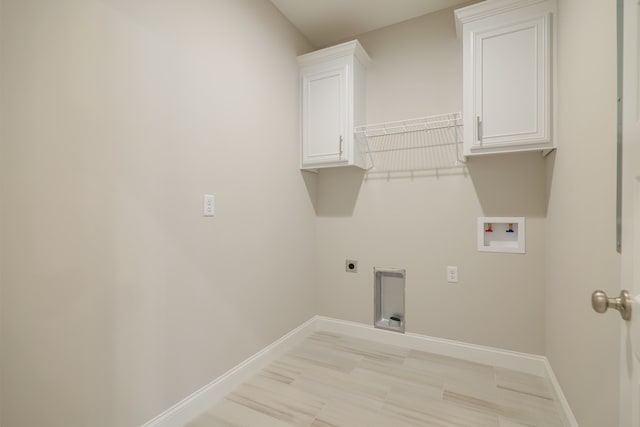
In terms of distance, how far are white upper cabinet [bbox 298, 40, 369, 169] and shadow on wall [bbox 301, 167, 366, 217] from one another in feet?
0.61

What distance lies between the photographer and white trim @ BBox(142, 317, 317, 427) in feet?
5.00

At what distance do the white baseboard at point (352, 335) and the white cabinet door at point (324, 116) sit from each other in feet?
4.90

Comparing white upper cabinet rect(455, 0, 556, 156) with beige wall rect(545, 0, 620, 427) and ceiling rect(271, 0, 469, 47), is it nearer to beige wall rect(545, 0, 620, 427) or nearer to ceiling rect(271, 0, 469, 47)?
beige wall rect(545, 0, 620, 427)

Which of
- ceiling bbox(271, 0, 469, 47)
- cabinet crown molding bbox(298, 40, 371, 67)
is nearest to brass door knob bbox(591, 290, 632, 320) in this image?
cabinet crown molding bbox(298, 40, 371, 67)

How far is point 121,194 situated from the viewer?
1313mm

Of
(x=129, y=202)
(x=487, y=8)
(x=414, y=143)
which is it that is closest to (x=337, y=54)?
(x=414, y=143)

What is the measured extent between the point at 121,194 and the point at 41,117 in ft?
1.25

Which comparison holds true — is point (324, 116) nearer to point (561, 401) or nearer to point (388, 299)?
point (388, 299)

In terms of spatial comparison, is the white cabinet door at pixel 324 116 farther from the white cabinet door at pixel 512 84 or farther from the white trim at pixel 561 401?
the white trim at pixel 561 401

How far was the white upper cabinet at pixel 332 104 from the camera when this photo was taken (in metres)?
2.35

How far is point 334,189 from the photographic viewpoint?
9.00 feet

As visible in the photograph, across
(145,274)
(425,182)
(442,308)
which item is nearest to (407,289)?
(442,308)

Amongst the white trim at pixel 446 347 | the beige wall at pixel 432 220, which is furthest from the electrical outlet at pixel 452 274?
the white trim at pixel 446 347

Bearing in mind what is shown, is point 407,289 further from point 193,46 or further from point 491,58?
point 193,46
